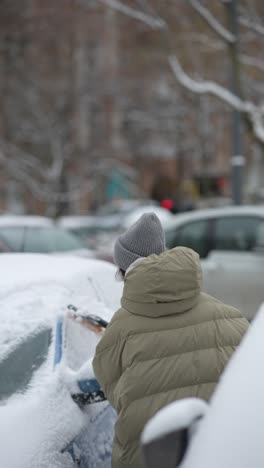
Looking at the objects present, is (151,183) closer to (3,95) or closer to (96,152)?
(96,152)

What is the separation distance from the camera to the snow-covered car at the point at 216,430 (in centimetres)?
171

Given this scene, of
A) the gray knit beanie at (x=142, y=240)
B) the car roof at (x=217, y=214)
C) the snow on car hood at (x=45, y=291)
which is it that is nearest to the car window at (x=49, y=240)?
the car roof at (x=217, y=214)

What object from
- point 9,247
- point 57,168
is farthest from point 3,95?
point 9,247

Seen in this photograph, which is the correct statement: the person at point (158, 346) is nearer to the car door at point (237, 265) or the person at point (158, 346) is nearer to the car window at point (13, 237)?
the car door at point (237, 265)

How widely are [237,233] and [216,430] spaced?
653 centimetres

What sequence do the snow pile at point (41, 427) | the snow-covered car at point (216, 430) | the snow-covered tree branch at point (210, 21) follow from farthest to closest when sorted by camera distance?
the snow-covered tree branch at point (210, 21)
the snow pile at point (41, 427)
the snow-covered car at point (216, 430)

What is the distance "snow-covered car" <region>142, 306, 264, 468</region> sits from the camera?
5.61 ft

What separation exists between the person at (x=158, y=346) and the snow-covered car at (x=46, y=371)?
40cm

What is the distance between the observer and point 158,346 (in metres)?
2.45

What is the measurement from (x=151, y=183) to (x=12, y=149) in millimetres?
17786

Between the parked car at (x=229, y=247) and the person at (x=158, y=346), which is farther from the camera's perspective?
the parked car at (x=229, y=247)

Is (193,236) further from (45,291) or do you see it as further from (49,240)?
(45,291)

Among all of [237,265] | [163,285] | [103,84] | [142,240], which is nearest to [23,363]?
[142,240]

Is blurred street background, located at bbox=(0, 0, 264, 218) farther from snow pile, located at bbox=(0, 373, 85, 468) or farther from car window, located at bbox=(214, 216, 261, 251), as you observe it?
snow pile, located at bbox=(0, 373, 85, 468)
